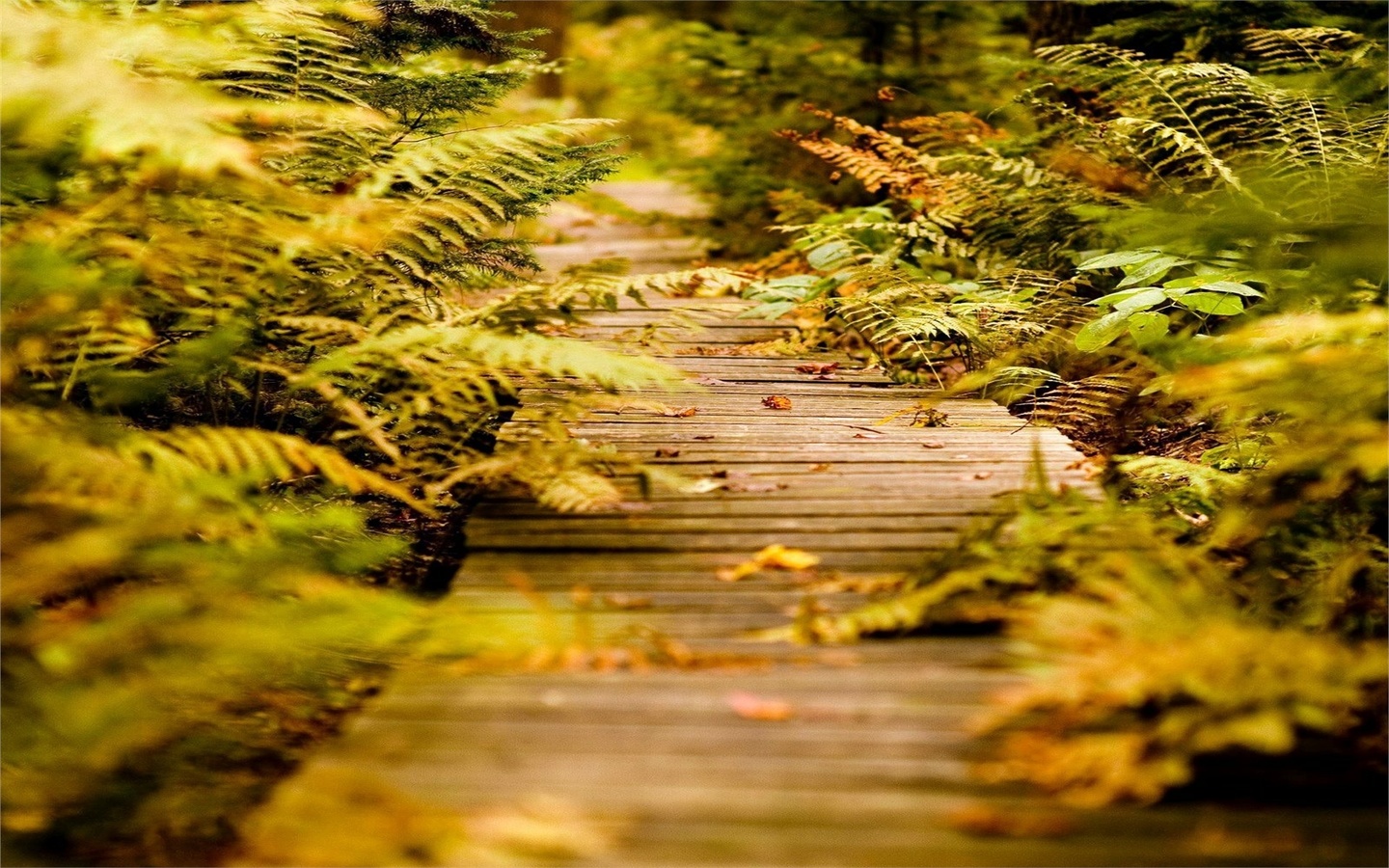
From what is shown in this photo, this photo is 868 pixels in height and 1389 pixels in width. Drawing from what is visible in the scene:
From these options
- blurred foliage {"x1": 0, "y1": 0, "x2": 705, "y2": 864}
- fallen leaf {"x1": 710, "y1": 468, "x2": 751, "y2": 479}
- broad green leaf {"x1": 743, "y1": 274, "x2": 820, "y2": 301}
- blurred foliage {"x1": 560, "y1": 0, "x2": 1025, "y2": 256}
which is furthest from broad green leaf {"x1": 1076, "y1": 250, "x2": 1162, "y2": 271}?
blurred foliage {"x1": 560, "y1": 0, "x2": 1025, "y2": 256}

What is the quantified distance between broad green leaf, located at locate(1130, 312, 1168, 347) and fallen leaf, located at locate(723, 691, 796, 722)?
109 inches

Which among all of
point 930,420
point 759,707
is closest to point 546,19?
point 930,420

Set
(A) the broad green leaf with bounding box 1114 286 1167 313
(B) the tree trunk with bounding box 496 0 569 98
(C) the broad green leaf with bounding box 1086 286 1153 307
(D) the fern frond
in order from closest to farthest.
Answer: (D) the fern frond → (A) the broad green leaf with bounding box 1114 286 1167 313 → (C) the broad green leaf with bounding box 1086 286 1153 307 → (B) the tree trunk with bounding box 496 0 569 98

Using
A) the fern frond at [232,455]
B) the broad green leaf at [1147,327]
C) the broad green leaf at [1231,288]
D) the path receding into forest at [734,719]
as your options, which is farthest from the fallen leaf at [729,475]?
the broad green leaf at [1231,288]

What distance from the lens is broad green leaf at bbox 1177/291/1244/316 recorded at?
412 centimetres

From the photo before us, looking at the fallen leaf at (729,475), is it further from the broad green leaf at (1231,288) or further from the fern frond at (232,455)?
the broad green leaf at (1231,288)

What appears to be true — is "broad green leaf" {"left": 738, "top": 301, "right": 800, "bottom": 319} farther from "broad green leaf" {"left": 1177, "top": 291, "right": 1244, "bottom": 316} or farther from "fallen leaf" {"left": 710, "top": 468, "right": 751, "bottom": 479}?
"fallen leaf" {"left": 710, "top": 468, "right": 751, "bottom": 479}

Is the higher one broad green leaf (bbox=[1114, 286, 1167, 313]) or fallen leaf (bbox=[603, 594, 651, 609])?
broad green leaf (bbox=[1114, 286, 1167, 313])

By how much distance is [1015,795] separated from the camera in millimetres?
1783

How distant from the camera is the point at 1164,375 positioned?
12.5 feet

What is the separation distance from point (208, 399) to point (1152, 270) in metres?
4.00

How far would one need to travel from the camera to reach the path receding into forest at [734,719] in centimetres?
169

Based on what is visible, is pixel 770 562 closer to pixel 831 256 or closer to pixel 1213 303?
pixel 1213 303

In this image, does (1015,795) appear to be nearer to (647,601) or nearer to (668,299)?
(647,601)
